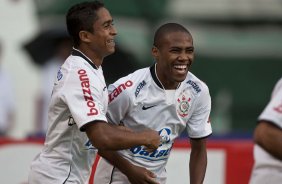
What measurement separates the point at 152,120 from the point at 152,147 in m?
0.72

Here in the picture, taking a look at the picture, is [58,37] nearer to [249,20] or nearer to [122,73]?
[122,73]

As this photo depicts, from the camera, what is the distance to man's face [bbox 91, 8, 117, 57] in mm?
7332

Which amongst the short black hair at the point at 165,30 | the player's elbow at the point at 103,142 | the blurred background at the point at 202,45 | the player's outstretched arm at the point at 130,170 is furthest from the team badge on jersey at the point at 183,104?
the blurred background at the point at 202,45

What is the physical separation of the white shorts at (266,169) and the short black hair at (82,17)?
5.03 feet

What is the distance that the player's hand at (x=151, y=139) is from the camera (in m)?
6.91

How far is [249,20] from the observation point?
1953 centimetres

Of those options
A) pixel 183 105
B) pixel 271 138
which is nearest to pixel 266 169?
pixel 271 138

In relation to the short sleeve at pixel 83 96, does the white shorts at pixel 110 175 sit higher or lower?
lower

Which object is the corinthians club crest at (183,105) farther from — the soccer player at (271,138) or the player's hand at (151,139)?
the soccer player at (271,138)

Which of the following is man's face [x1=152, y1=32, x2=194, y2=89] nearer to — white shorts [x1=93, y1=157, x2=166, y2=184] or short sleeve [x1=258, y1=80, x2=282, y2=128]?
white shorts [x1=93, y1=157, x2=166, y2=184]

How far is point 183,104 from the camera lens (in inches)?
304

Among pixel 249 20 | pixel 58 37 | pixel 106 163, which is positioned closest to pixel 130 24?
pixel 249 20

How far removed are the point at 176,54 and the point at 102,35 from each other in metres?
0.57

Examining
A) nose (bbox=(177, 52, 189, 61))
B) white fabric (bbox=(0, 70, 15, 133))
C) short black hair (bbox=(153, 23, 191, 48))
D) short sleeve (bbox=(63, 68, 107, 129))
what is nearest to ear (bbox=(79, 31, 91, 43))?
short sleeve (bbox=(63, 68, 107, 129))
